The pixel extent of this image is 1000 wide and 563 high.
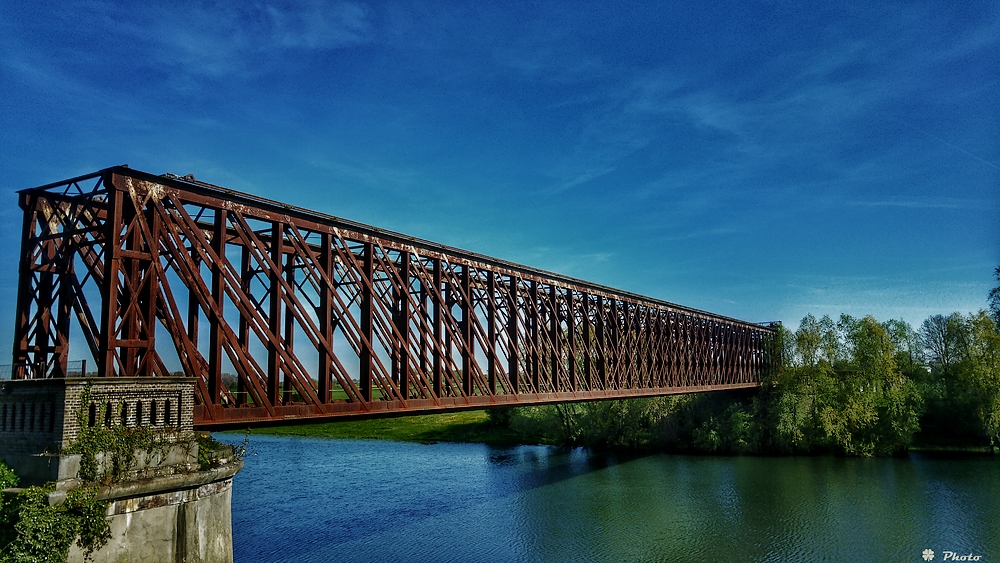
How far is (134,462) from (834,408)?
58.2 m

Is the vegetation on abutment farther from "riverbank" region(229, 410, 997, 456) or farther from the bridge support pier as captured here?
the bridge support pier

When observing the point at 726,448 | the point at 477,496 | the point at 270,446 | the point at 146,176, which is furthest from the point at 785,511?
the point at 270,446

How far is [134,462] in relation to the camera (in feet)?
49.2

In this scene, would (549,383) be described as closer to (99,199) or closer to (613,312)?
(613,312)

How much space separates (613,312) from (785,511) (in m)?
Answer: 17.8

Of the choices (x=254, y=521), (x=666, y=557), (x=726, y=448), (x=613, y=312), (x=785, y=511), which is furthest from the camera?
(x=726, y=448)

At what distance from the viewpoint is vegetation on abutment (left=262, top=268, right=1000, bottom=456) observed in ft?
186

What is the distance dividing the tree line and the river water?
411 cm

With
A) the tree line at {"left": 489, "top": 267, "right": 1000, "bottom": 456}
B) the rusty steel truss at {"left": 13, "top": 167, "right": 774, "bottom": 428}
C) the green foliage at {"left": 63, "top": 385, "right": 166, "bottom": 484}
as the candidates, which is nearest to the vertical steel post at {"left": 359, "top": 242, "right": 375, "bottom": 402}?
the rusty steel truss at {"left": 13, "top": 167, "right": 774, "bottom": 428}

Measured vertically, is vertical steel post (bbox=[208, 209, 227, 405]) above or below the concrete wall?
above

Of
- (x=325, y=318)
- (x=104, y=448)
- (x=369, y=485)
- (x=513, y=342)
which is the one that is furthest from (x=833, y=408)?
(x=104, y=448)

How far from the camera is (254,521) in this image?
3253 centimetres

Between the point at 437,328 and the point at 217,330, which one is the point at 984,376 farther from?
the point at 217,330

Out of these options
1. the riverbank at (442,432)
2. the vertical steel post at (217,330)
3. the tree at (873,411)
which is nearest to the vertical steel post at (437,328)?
the vertical steel post at (217,330)
